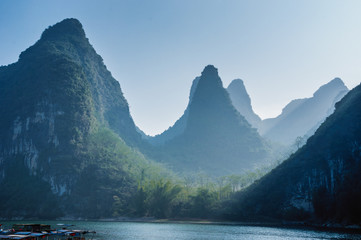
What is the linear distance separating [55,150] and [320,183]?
382 feet

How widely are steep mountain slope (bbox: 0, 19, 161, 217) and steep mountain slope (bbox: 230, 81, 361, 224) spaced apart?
205 feet

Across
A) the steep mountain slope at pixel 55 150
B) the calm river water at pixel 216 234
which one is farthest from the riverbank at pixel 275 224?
the steep mountain slope at pixel 55 150

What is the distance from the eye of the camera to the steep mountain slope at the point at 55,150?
13712cm

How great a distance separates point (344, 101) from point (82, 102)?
4987 inches

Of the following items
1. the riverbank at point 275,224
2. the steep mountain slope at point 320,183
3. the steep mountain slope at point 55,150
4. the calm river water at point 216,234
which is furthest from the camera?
the steep mountain slope at point 55,150

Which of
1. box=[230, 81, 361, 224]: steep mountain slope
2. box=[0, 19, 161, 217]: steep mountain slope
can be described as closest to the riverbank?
box=[230, 81, 361, 224]: steep mountain slope

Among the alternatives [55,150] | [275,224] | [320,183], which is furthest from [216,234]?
[55,150]

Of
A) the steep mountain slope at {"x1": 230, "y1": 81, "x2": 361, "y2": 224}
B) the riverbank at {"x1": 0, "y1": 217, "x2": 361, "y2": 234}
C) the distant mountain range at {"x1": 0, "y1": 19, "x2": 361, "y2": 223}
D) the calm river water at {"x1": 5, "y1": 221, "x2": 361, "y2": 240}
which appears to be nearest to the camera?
the calm river water at {"x1": 5, "y1": 221, "x2": 361, "y2": 240}

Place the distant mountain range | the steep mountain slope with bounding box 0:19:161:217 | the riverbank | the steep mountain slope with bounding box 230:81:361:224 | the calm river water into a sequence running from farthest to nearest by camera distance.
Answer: the steep mountain slope with bounding box 0:19:161:217
the distant mountain range
the steep mountain slope with bounding box 230:81:361:224
the riverbank
the calm river water

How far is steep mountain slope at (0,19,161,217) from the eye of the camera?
450ft

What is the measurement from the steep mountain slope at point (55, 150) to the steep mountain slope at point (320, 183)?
205 feet

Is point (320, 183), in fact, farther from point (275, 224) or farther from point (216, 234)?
point (216, 234)

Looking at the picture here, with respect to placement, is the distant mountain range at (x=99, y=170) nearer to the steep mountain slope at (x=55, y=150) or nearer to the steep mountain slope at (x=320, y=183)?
the steep mountain slope at (x=320, y=183)

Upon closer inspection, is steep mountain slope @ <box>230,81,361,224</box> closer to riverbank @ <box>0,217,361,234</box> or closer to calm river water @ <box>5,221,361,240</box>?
riverbank @ <box>0,217,361,234</box>
